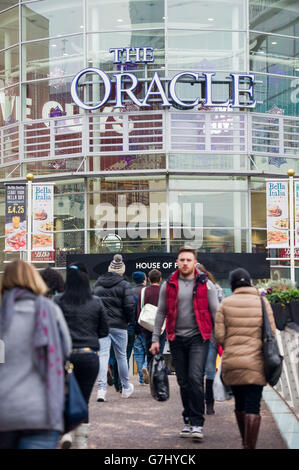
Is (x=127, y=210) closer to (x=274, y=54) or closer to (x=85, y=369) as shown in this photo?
(x=274, y=54)

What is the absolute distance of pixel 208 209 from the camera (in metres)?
25.0

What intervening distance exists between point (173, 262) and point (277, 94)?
19.0 feet

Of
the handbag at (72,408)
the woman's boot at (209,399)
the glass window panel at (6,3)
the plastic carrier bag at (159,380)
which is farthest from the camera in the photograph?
the glass window panel at (6,3)

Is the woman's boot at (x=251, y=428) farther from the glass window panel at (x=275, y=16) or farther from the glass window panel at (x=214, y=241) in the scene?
the glass window panel at (x=275, y=16)

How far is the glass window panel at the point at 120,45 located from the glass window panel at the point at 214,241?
4.81m

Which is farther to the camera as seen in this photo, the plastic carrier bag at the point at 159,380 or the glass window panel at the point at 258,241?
the glass window panel at the point at 258,241

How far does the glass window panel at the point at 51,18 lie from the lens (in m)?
25.7

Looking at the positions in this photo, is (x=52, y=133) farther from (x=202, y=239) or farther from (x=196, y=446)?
(x=196, y=446)

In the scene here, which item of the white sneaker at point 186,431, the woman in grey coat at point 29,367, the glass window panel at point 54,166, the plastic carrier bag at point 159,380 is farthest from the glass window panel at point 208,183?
the woman in grey coat at point 29,367

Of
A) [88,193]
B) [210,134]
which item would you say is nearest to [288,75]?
[210,134]

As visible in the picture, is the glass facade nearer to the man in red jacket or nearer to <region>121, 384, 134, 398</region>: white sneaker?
<region>121, 384, 134, 398</region>: white sneaker

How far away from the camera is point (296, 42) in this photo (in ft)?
85.2

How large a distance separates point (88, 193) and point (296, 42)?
24.8 ft

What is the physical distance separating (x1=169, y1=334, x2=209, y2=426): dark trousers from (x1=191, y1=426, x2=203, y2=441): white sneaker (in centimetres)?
5
